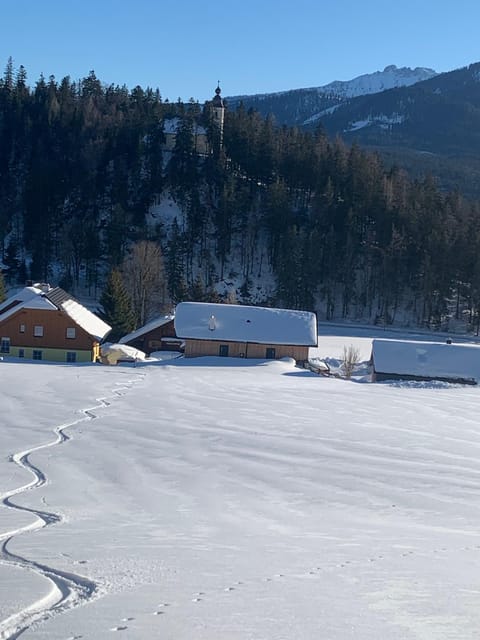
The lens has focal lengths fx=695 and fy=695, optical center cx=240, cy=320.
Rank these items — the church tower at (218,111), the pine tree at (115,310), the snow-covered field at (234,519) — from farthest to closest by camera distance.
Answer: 1. the church tower at (218,111)
2. the pine tree at (115,310)
3. the snow-covered field at (234,519)

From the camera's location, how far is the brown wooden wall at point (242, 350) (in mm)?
41000

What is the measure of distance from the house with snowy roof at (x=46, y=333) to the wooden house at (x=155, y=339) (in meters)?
3.96

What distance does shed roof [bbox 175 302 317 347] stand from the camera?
40.9 metres

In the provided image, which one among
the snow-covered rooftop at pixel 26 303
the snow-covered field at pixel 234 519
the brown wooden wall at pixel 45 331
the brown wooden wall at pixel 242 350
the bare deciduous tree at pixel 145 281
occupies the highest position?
the bare deciduous tree at pixel 145 281

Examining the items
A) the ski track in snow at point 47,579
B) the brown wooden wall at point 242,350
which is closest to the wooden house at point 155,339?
the brown wooden wall at point 242,350

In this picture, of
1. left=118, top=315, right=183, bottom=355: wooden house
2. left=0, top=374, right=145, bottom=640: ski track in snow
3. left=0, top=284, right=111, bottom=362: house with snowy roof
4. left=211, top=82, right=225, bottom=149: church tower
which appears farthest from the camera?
left=211, top=82, right=225, bottom=149: church tower

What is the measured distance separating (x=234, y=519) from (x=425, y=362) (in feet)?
102

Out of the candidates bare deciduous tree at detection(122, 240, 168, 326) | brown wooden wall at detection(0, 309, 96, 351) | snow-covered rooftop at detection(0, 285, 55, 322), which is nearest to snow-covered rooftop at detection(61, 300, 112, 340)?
brown wooden wall at detection(0, 309, 96, 351)

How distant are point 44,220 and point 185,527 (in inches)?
2645

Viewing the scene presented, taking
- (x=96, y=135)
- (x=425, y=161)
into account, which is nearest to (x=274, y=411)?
(x=96, y=135)

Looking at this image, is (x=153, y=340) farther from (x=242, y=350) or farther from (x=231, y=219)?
(x=231, y=219)

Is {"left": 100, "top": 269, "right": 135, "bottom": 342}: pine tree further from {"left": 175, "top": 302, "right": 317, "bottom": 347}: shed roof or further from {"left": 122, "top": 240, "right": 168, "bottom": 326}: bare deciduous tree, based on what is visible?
{"left": 175, "top": 302, "right": 317, "bottom": 347}: shed roof

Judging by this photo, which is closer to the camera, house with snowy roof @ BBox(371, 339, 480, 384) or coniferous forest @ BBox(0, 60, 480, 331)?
house with snowy roof @ BBox(371, 339, 480, 384)

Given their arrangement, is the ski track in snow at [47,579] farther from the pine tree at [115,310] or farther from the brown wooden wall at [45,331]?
the pine tree at [115,310]
